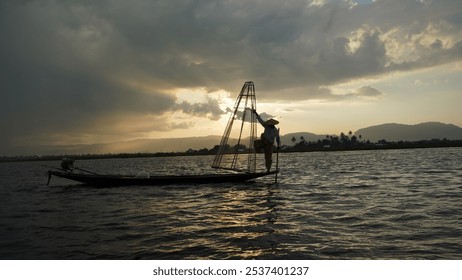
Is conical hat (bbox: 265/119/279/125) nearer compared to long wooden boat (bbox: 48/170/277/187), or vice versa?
conical hat (bbox: 265/119/279/125)

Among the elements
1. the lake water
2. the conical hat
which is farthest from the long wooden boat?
the lake water

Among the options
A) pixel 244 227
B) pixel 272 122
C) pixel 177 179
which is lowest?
pixel 244 227

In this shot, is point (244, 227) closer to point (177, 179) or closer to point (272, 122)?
point (272, 122)

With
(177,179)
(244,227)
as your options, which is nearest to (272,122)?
(177,179)

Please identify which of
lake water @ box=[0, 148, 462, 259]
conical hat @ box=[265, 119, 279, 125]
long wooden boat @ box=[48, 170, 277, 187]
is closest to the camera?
lake water @ box=[0, 148, 462, 259]

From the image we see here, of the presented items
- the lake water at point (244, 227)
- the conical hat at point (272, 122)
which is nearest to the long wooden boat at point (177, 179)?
the conical hat at point (272, 122)

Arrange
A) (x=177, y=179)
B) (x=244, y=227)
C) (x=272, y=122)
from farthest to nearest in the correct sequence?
(x=177, y=179) < (x=272, y=122) < (x=244, y=227)

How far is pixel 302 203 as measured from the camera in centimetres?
2312

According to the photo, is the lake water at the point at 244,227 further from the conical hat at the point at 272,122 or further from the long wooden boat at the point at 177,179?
the long wooden boat at the point at 177,179

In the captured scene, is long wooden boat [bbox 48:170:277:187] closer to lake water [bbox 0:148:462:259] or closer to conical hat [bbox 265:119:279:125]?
conical hat [bbox 265:119:279:125]

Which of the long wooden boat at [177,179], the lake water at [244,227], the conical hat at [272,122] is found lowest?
the lake water at [244,227]

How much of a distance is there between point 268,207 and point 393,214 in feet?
23.1
